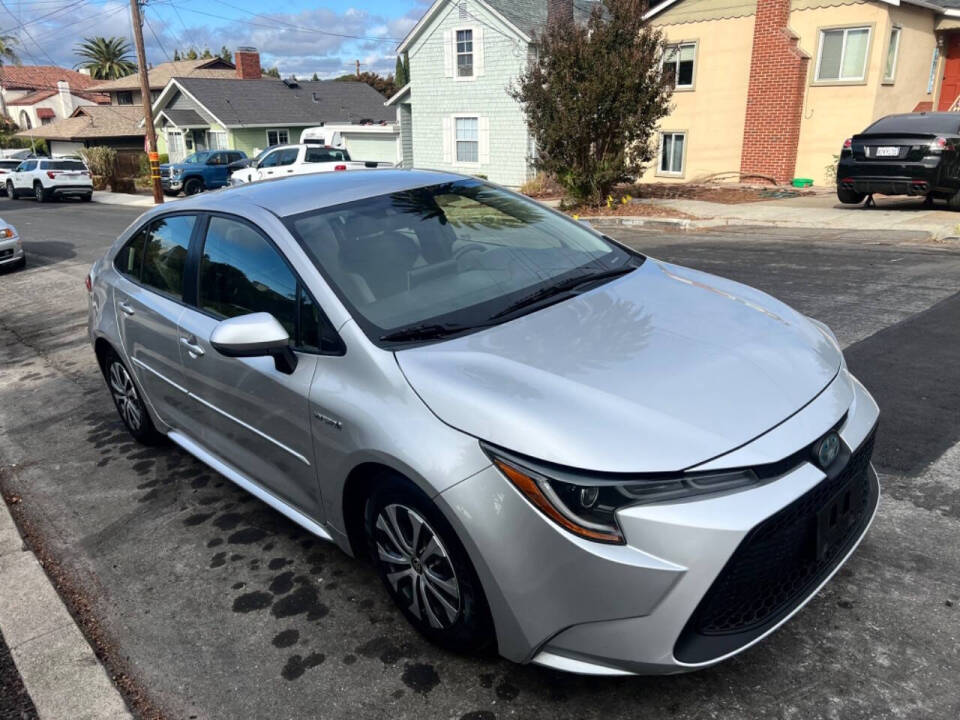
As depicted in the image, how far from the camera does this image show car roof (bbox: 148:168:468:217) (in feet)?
11.3

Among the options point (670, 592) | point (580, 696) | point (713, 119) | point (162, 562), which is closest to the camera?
point (670, 592)

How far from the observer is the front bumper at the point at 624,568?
207 centimetres

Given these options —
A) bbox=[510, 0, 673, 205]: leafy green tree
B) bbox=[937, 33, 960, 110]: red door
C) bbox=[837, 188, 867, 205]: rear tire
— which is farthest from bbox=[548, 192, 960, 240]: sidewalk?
bbox=[937, 33, 960, 110]: red door

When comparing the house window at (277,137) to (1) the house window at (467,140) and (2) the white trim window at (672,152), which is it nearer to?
(1) the house window at (467,140)

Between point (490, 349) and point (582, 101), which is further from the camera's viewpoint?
point (582, 101)

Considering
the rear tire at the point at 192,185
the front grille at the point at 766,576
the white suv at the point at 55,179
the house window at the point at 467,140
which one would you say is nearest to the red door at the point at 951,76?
the house window at the point at 467,140

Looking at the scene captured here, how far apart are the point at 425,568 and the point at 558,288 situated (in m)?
1.32

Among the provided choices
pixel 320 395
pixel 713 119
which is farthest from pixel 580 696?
pixel 713 119

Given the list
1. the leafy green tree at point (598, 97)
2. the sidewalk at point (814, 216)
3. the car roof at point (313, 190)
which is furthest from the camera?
the leafy green tree at point (598, 97)

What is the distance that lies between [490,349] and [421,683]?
1.21 meters

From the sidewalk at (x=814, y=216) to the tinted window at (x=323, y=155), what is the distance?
39.7 ft

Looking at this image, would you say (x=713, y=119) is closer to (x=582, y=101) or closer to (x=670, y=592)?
(x=582, y=101)

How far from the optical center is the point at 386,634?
292 centimetres

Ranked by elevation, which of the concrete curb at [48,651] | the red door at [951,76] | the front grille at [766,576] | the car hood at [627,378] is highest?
the red door at [951,76]
